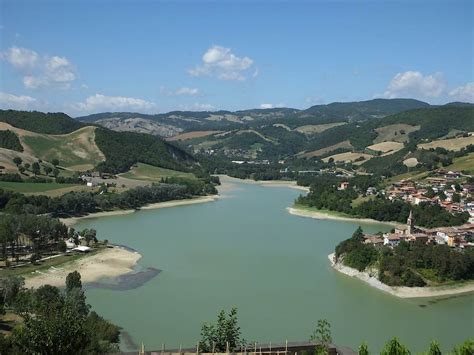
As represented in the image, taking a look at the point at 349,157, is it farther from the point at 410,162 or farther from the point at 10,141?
the point at 10,141

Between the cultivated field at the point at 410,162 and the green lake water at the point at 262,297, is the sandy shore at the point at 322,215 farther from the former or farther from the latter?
the cultivated field at the point at 410,162

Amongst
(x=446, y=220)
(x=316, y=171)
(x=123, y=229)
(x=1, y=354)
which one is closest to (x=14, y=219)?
(x=123, y=229)

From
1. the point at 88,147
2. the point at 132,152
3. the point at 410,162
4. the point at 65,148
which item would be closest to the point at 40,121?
the point at 65,148

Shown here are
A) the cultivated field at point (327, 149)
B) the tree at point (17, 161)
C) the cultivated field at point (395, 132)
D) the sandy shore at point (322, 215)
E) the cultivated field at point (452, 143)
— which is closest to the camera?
the sandy shore at point (322, 215)

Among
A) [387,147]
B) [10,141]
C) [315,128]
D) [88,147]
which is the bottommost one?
[88,147]

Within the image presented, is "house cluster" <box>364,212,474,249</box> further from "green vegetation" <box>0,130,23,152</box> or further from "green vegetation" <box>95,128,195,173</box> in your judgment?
"green vegetation" <box>0,130,23,152</box>

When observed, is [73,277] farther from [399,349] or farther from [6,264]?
[399,349]

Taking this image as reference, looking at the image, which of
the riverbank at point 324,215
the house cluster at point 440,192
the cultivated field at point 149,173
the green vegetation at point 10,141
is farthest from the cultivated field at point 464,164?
the green vegetation at point 10,141
